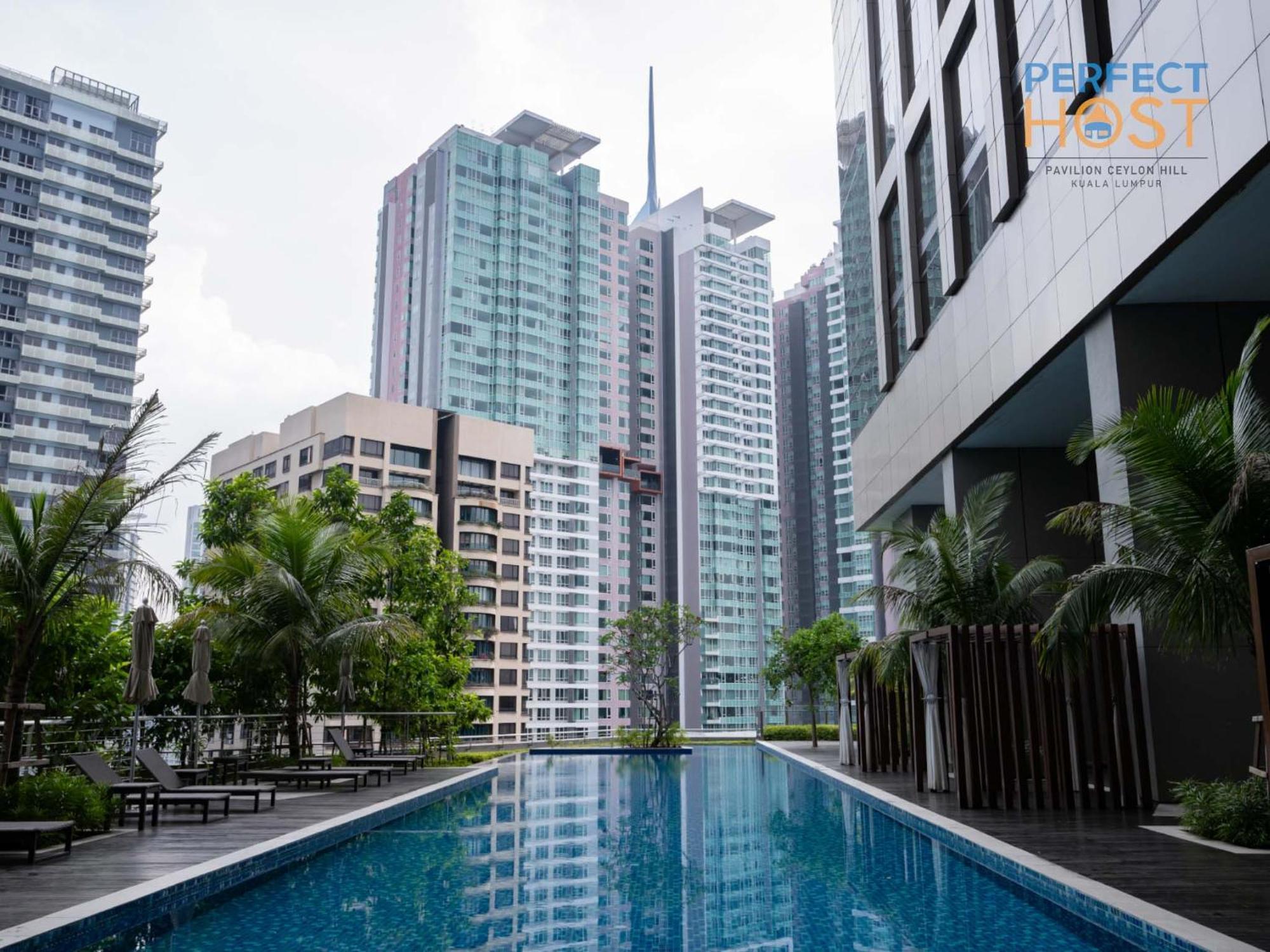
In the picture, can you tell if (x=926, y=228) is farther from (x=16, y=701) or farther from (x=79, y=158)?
(x=79, y=158)

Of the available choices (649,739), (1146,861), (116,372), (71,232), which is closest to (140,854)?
(1146,861)

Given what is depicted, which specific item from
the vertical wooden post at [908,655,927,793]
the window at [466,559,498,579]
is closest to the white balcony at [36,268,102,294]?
the window at [466,559,498,579]

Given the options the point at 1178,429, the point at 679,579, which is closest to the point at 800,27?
the point at 1178,429

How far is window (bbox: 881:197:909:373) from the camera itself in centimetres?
2228

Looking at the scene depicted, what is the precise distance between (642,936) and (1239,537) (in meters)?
5.66

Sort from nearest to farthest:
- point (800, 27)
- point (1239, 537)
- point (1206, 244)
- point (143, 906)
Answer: point (143, 906)
point (1239, 537)
point (1206, 244)
point (800, 27)

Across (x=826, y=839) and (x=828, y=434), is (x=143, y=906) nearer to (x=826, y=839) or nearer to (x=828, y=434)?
(x=826, y=839)

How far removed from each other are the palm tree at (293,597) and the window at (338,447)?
36003mm

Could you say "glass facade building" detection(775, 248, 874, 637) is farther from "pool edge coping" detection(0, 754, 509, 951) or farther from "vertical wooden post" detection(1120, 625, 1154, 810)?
"pool edge coping" detection(0, 754, 509, 951)

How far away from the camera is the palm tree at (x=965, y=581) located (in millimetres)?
13594

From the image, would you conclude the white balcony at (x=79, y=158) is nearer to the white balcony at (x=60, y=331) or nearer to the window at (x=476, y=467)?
the white balcony at (x=60, y=331)

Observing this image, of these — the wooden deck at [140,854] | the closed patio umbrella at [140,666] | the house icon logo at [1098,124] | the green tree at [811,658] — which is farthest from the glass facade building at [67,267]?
the house icon logo at [1098,124]

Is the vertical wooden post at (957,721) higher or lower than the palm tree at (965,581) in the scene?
lower

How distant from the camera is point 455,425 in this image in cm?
5812
